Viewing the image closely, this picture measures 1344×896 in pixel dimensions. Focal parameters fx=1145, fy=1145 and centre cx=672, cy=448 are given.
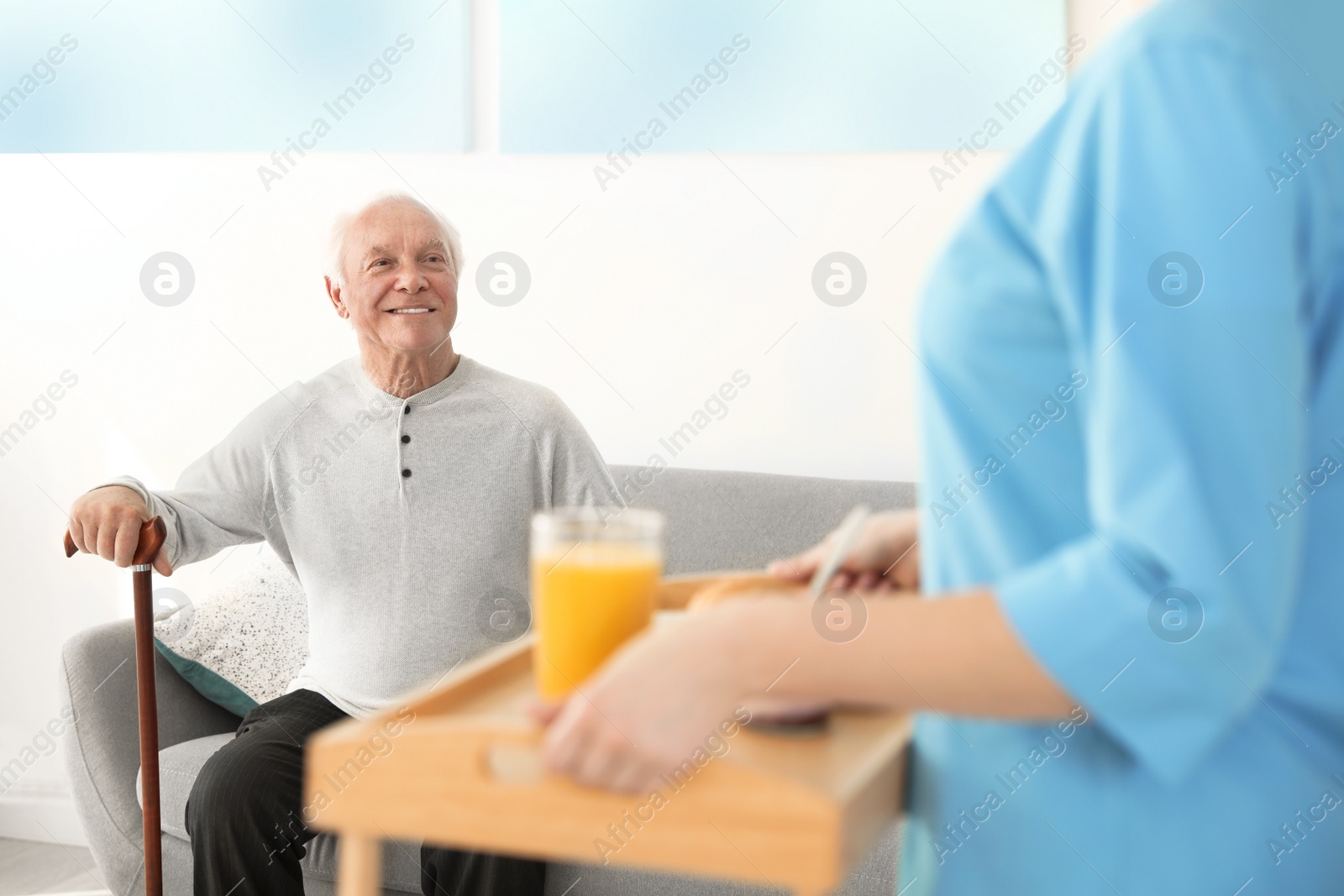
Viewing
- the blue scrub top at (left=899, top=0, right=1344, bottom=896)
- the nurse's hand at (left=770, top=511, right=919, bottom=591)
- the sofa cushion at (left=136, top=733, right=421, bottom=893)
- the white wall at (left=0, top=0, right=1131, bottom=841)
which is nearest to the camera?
the blue scrub top at (left=899, top=0, right=1344, bottom=896)

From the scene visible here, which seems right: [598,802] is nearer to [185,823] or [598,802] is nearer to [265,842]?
[265,842]

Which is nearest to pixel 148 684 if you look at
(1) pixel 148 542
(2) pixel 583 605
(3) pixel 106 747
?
(1) pixel 148 542

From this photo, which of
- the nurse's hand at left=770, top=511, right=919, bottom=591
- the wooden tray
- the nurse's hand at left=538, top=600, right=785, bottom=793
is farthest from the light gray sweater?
the nurse's hand at left=538, top=600, right=785, bottom=793

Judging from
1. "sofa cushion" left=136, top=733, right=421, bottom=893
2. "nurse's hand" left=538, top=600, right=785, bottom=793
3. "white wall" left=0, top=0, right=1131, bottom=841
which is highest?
"white wall" left=0, top=0, right=1131, bottom=841

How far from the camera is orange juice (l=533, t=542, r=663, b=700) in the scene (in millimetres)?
717

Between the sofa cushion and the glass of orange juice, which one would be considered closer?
the glass of orange juice

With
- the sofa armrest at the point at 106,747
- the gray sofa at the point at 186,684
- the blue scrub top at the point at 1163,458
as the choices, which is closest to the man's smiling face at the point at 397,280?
the gray sofa at the point at 186,684

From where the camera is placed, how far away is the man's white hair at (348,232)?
6.99 feet

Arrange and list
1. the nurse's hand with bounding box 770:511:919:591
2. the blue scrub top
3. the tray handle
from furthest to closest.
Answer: the nurse's hand with bounding box 770:511:919:591 < the tray handle < the blue scrub top

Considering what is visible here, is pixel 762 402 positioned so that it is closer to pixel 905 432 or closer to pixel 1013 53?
pixel 905 432

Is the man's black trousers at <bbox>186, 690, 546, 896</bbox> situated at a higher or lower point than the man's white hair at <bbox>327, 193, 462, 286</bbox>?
lower

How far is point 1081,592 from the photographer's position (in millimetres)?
520

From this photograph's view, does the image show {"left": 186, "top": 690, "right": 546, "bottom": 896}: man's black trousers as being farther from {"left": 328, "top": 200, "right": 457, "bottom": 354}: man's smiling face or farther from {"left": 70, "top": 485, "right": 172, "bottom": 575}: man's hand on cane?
{"left": 328, "top": 200, "right": 457, "bottom": 354}: man's smiling face

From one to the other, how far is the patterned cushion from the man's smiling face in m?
0.52
